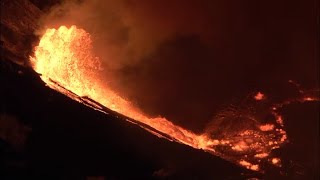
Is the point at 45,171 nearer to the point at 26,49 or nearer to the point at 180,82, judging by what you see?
the point at 26,49

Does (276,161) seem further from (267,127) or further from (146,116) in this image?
(146,116)

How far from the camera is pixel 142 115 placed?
9.39 m

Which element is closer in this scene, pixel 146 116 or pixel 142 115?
pixel 142 115

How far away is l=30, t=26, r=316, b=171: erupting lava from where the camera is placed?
7.84 meters

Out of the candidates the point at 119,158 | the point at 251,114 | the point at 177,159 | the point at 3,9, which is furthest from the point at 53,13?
the point at 251,114

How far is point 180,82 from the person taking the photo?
416 inches

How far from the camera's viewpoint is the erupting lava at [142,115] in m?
7.84

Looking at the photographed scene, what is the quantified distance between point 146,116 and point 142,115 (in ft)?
0.63

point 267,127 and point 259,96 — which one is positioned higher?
point 259,96

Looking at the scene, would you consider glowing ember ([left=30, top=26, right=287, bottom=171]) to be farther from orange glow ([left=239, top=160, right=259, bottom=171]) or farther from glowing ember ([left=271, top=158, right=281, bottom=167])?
glowing ember ([left=271, top=158, right=281, bottom=167])

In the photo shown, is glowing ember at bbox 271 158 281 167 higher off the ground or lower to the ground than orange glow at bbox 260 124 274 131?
lower

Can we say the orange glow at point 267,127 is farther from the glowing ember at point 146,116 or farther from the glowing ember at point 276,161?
the glowing ember at point 276,161

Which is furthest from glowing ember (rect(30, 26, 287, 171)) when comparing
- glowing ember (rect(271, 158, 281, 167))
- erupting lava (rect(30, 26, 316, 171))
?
glowing ember (rect(271, 158, 281, 167))

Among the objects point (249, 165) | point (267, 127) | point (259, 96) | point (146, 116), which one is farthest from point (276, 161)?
point (146, 116)
